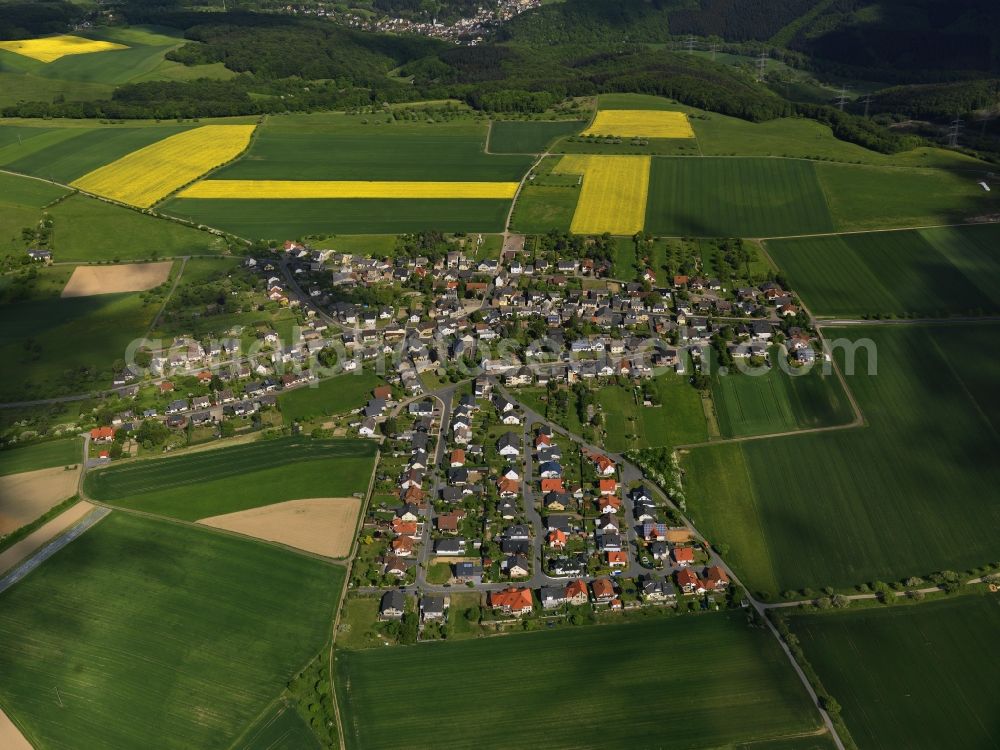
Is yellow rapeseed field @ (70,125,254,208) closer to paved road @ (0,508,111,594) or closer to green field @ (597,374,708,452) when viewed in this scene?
paved road @ (0,508,111,594)

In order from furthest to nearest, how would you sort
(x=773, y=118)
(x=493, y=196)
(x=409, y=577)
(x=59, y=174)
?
(x=773, y=118)
(x=59, y=174)
(x=493, y=196)
(x=409, y=577)

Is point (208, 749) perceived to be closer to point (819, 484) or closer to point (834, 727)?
point (834, 727)

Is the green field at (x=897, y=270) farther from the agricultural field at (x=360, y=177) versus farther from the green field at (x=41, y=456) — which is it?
the green field at (x=41, y=456)

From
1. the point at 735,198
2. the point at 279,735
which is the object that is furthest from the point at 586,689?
the point at 735,198

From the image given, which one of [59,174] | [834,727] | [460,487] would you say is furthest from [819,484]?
[59,174]

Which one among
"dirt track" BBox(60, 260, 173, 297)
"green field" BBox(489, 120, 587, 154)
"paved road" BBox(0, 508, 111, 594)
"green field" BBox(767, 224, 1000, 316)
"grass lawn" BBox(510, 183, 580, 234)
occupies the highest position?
"green field" BBox(489, 120, 587, 154)

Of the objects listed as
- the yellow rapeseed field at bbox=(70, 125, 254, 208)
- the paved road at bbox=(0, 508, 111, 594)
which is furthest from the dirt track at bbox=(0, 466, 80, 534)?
the yellow rapeseed field at bbox=(70, 125, 254, 208)
